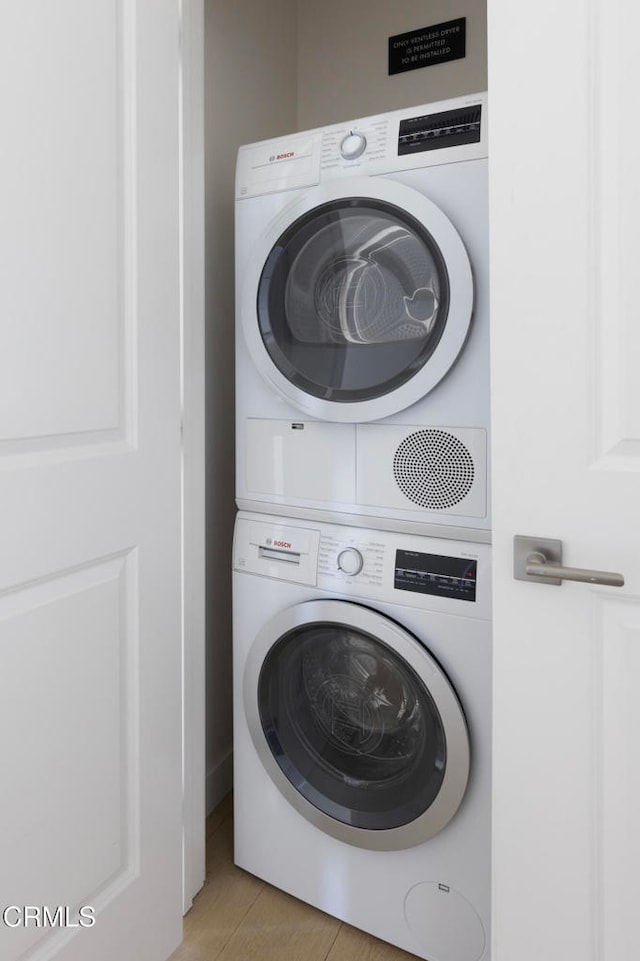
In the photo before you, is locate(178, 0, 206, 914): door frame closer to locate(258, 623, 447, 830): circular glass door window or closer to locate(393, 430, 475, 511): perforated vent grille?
locate(258, 623, 447, 830): circular glass door window

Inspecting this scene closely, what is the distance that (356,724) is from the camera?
4.61ft

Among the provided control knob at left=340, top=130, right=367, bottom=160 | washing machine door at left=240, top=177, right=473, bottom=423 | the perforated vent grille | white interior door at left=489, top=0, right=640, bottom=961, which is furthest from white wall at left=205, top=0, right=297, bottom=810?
white interior door at left=489, top=0, right=640, bottom=961

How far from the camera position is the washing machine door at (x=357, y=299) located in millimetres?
1216

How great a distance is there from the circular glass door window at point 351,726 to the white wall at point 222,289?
45 cm

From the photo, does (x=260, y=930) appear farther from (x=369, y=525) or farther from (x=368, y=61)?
(x=368, y=61)

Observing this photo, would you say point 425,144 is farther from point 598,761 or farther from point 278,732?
point 278,732

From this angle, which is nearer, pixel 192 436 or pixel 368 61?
pixel 192 436

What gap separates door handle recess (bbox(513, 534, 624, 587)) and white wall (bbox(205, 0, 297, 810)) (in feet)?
3.45

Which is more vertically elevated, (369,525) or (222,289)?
(222,289)

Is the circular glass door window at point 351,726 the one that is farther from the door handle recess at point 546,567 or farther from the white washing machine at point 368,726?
the door handle recess at point 546,567

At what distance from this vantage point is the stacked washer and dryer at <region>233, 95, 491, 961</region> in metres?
1.22

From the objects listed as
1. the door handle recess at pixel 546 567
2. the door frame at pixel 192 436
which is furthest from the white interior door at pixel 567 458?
the door frame at pixel 192 436

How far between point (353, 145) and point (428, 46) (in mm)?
1035

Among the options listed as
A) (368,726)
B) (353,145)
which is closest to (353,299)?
(353,145)
